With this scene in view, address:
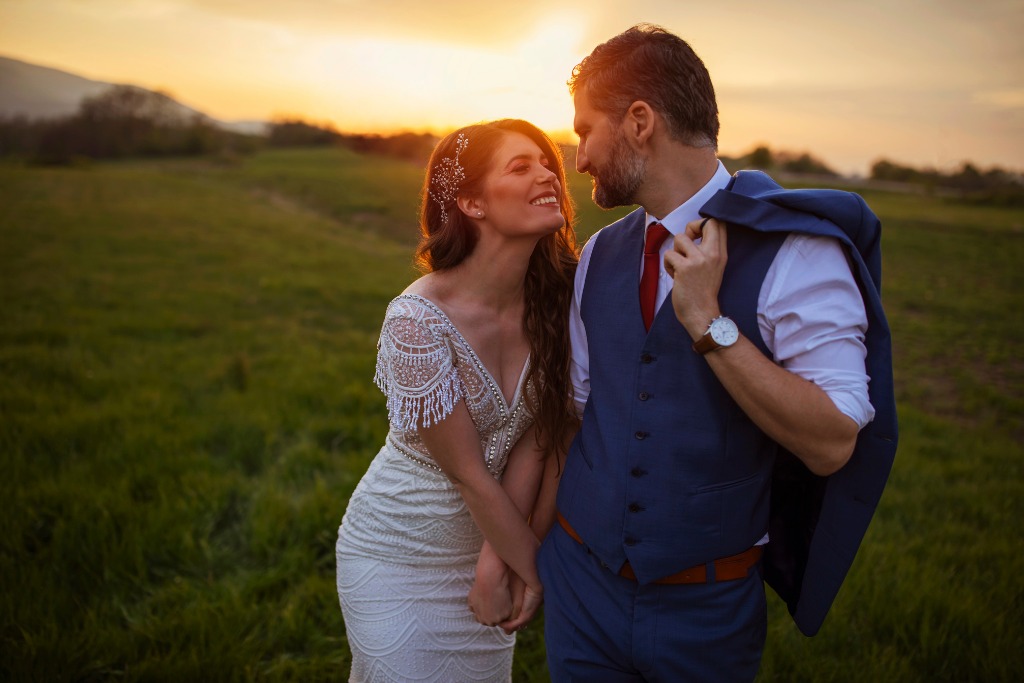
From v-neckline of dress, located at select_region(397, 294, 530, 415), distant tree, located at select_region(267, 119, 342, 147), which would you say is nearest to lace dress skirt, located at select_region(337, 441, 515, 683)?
v-neckline of dress, located at select_region(397, 294, 530, 415)

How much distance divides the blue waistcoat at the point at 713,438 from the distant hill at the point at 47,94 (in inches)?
1314

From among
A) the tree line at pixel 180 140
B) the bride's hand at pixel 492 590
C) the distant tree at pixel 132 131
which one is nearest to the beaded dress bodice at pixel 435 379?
the bride's hand at pixel 492 590

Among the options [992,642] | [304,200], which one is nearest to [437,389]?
[992,642]

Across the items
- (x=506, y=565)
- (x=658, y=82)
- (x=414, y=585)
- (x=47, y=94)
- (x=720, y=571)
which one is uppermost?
(x=47, y=94)

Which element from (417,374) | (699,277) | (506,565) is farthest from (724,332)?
(506,565)

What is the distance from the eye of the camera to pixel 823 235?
157 cm

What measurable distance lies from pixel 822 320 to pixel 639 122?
2.49 feet

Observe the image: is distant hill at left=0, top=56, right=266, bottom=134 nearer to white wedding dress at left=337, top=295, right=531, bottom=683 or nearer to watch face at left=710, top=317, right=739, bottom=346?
white wedding dress at left=337, top=295, right=531, bottom=683

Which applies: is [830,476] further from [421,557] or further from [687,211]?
[421,557]

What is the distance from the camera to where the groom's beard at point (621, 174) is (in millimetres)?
1891

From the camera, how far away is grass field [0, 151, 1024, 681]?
294 cm

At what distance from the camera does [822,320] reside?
1.51 meters

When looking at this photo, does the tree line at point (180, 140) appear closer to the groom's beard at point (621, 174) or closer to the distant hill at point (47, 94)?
the distant hill at point (47, 94)

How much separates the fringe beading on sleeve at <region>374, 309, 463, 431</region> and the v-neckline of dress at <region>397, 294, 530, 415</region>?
7cm
